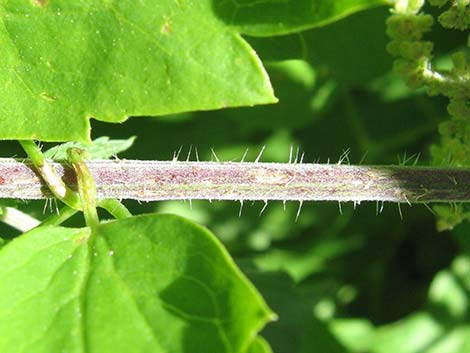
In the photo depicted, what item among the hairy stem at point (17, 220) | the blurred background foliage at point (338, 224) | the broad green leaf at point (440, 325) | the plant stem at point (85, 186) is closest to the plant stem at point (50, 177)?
the plant stem at point (85, 186)

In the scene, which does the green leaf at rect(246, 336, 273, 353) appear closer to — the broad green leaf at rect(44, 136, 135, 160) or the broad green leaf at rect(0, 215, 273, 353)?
the broad green leaf at rect(0, 215, 273, 353)

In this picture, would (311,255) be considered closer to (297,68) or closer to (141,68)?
(297,68)

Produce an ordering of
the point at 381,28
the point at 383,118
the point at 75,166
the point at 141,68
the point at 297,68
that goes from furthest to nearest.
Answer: the point at 383,118 → the point at 297,68 → the point at 381,28 → the point at 75,166 → the point at 141,68

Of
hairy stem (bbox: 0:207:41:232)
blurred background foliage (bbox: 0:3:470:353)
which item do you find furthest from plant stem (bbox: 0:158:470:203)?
blurred background foliage (bbox: 0:3:470:353)

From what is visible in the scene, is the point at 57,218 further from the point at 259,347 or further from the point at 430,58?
the point at 430,58

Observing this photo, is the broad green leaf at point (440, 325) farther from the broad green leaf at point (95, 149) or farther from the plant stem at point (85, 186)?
the plant stem at point (85, 186)

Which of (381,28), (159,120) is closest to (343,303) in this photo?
(159,120)
